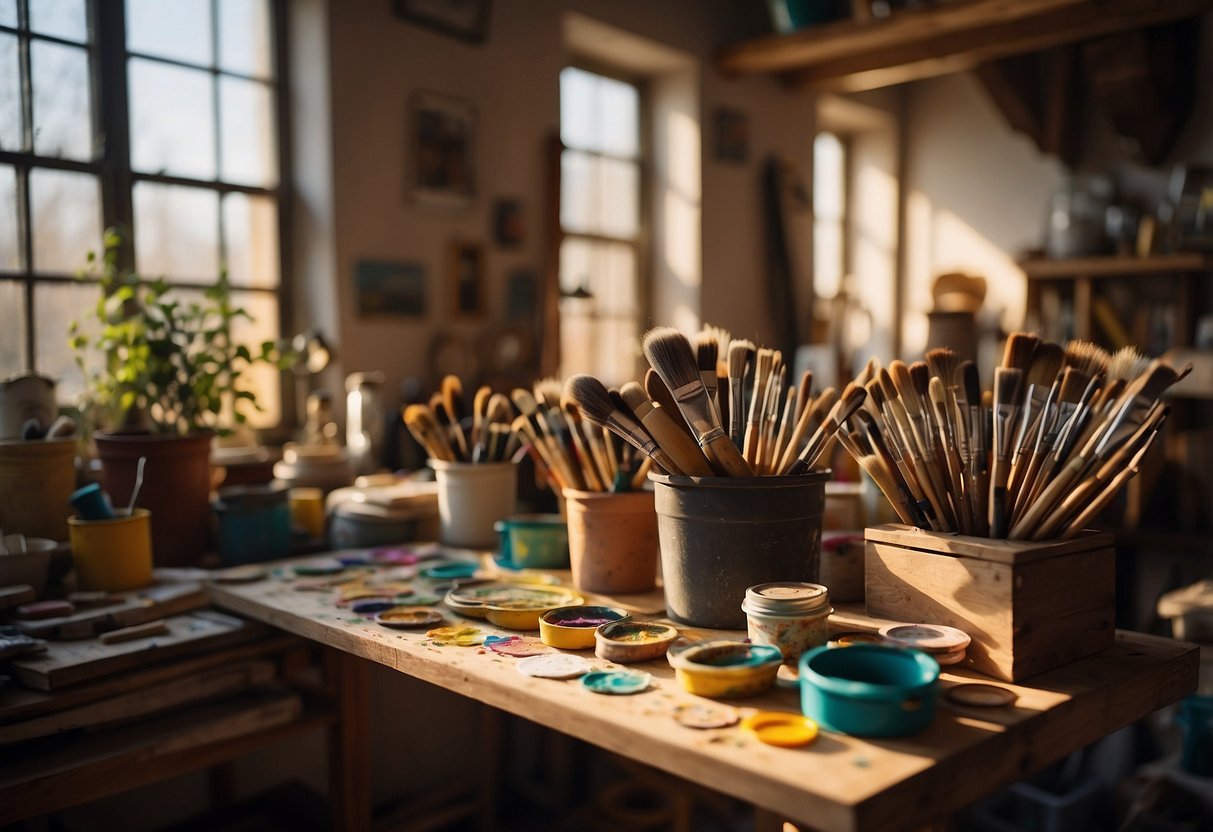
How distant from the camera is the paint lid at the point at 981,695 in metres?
1.15

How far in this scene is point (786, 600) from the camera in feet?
4.25

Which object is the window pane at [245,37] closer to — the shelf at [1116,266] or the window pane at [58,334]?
the window pane at [58,334]

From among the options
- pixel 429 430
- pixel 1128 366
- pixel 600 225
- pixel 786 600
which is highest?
pixel 600 225

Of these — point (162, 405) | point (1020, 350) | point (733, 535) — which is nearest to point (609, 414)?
point (733, 535)

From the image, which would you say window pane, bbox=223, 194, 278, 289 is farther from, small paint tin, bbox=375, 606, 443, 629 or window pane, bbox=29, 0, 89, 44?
small paint tin, bbox=375, 606, 443, 629

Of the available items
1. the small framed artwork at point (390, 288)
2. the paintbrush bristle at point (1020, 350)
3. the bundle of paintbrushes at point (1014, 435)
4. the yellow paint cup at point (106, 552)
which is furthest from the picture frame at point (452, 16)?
the paintbrush bristle at point (1020, 350)

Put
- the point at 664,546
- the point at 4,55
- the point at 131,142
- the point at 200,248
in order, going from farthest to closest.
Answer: the point at 200,248 → the point at 131,142 → the point at 4,55 → the point at 664,546

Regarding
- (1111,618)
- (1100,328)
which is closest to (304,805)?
(1111,618)

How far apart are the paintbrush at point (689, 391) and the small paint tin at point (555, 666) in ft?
1.17

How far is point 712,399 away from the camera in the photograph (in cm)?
151

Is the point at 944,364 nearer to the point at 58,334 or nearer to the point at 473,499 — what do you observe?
the point at 473,499

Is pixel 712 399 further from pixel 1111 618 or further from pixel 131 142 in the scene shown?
pixel 131 142

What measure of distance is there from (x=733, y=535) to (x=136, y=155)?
2168mm

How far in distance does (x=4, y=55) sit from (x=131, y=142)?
0.35m
